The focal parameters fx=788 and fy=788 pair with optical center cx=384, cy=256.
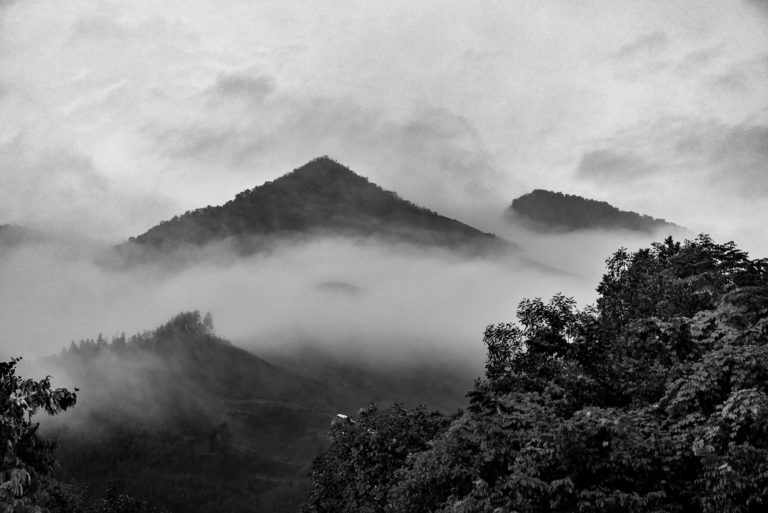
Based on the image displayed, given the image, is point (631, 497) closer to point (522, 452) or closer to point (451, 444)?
point (522, 452)

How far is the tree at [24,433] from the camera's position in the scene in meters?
18.7

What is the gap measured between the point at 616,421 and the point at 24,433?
16471 millimetres

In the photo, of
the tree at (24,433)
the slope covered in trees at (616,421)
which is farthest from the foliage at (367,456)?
the tree at (24,433)

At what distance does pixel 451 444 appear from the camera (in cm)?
2773

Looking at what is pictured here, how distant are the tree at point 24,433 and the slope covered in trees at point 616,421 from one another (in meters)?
12.3

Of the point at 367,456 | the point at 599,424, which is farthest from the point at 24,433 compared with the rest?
the point at 367,456

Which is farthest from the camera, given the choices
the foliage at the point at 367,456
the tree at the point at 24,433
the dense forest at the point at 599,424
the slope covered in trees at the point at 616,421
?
the foliage at the point at 367,456

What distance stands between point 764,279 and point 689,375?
6.61m

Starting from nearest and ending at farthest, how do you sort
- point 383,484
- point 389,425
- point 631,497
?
point 631,497, point 383,484, point 389,425

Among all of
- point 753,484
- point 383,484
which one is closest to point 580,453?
point 753,484

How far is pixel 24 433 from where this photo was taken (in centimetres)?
2014

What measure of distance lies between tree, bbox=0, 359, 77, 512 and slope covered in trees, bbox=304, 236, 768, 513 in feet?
40.4

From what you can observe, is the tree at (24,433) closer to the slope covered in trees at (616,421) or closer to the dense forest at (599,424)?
the dense forest at (599,424)

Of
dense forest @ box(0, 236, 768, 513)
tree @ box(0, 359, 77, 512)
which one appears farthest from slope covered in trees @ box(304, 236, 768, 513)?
tree @ box(0, 359, 77, 512)
